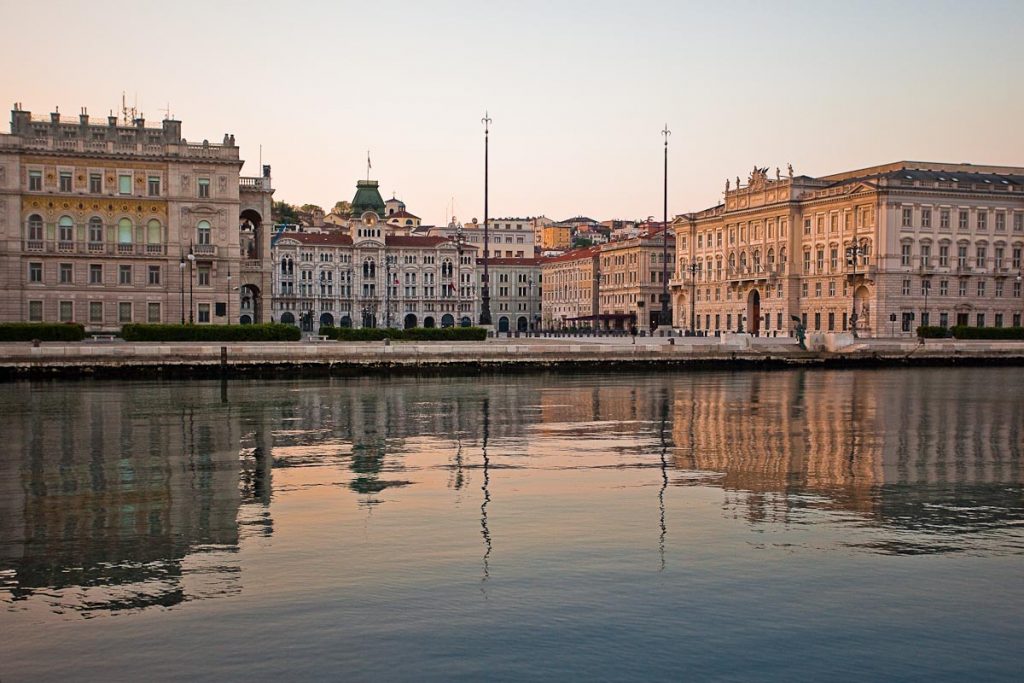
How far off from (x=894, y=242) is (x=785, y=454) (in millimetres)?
77208

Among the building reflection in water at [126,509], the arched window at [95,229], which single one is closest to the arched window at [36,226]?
the arched window at [95,229]

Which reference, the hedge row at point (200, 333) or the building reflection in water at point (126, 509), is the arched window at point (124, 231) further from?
the building reflection in water at point (126, 509)

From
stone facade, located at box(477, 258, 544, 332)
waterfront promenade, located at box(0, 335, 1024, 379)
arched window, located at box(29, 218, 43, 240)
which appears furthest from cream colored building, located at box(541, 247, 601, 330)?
arched window, located at box(29, 218, 43, 240)

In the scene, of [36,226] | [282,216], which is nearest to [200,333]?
[36,226]

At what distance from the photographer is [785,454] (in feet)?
82.0

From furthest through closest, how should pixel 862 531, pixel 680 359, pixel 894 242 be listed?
pixel 894 242, pixel 680 359, pixel 862 531

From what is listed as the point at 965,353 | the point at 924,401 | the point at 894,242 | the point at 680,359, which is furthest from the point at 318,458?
the point at 894,242

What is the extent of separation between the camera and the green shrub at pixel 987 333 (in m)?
80.9

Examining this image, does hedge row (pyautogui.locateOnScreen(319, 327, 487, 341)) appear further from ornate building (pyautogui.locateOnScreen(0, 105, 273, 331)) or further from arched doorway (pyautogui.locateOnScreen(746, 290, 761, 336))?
arched doorway (pyautogui.locateOnScreen(746, 290, 761, 336))

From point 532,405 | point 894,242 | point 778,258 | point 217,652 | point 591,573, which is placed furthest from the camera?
point 778,258

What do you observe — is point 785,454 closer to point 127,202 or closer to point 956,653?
point 956,653

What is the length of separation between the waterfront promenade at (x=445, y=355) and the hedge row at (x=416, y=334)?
3.57 meters

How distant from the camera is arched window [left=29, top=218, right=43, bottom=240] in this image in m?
75.4

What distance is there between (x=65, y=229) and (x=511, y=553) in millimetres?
70260
